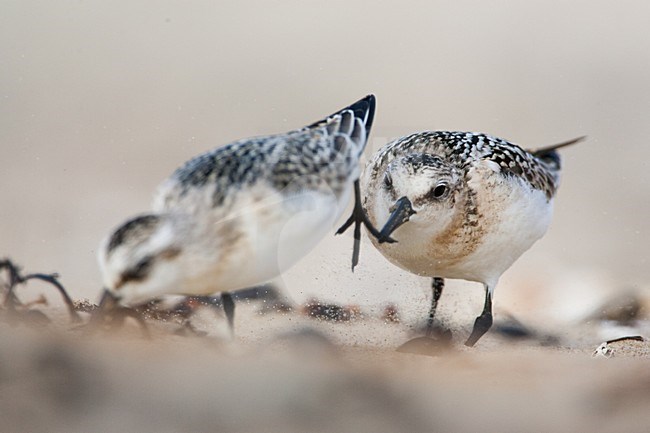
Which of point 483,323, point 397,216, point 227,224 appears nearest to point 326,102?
point 397,216

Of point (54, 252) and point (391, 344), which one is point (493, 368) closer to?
point (391, 344)

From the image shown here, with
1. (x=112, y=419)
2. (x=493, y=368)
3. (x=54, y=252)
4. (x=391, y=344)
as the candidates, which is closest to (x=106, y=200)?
(x=54, y=252)

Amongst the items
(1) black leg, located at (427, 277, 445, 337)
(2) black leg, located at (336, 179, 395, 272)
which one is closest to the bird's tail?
(2) black leg, located at (336, 179, 395, 272)

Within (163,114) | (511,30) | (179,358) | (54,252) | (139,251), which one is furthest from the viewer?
(511,30)

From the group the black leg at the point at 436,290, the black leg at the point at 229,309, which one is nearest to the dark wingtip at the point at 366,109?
the black leg at the point at 229,309

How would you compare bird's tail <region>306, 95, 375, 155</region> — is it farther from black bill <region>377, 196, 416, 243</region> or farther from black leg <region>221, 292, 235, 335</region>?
black leg <region>221, 292, 235, 335</region>

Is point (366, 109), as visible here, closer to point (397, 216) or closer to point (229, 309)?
point (397, 216)
